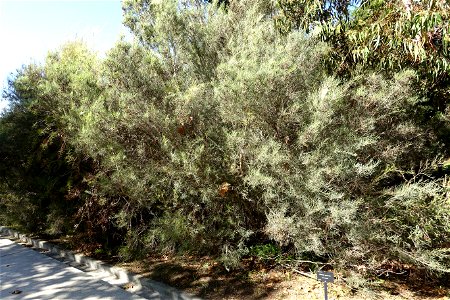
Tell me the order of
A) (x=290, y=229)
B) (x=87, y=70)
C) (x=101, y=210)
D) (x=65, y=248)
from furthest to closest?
(x=65, y=248)
(x=101, y=210)
(x=87, y=70)
(x=290, y=229)

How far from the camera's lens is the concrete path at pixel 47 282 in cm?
550

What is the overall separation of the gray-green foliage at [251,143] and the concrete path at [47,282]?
1.03m

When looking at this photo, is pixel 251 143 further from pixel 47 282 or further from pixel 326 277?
pixel 47 282

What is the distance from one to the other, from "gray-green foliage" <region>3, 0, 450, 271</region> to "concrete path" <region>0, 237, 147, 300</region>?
1031 millimetres

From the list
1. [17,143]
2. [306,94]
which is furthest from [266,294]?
[17,143]

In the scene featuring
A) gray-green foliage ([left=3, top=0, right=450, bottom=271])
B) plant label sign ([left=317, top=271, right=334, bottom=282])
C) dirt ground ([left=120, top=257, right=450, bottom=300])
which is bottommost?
dirt ground ([left=120, top=257, right=450, bottom=300])

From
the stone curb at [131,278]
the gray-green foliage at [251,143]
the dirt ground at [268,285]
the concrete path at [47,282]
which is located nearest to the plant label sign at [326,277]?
the gray-green foliage at [251,143]

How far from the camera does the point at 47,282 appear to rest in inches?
244

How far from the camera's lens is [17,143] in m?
8.59

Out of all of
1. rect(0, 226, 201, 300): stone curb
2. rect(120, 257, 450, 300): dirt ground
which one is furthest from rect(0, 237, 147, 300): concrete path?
rect(120, 257, 450, 300): dirt ground

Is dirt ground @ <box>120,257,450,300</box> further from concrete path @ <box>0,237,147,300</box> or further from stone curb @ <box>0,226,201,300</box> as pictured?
concrete path @ <box>0,237,147,300</box>

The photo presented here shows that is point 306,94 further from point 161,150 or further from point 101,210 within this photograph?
point 101,210

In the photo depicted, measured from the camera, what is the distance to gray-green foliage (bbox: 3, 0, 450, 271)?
472 cm

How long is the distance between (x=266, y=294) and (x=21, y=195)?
300 inches
